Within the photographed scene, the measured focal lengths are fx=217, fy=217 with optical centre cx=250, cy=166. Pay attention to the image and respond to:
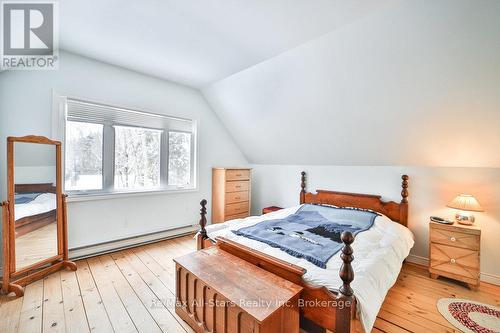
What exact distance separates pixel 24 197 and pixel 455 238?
446cm

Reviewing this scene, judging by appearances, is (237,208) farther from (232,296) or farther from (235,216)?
(232,296)

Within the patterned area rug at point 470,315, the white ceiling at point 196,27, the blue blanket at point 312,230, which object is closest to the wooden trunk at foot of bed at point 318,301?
the blue blanket at point 312,230

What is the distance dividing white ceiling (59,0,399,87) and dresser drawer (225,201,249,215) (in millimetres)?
2315

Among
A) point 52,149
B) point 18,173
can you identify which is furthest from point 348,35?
point 18,173

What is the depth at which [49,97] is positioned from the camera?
247cm

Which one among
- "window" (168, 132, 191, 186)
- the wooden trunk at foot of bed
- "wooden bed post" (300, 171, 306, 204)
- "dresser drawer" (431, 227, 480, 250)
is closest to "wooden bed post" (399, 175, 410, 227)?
"dresser drawer" (431, 227, 480, 250)

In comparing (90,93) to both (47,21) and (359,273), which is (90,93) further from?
(359,273)

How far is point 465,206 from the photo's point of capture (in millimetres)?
2264

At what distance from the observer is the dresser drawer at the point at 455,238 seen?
221 centimetres

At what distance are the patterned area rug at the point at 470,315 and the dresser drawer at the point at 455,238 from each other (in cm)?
53

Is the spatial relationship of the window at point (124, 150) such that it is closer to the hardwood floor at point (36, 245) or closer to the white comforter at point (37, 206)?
the white comforter at point (37, 206)

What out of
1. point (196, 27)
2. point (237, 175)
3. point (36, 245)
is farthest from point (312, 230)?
point (36, 245)

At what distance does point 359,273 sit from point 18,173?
10.3 ft

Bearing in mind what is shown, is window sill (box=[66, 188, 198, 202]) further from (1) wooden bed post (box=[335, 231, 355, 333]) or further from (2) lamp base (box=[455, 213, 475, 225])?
(2) lamp base (box=[455, 213, 475, 225])
